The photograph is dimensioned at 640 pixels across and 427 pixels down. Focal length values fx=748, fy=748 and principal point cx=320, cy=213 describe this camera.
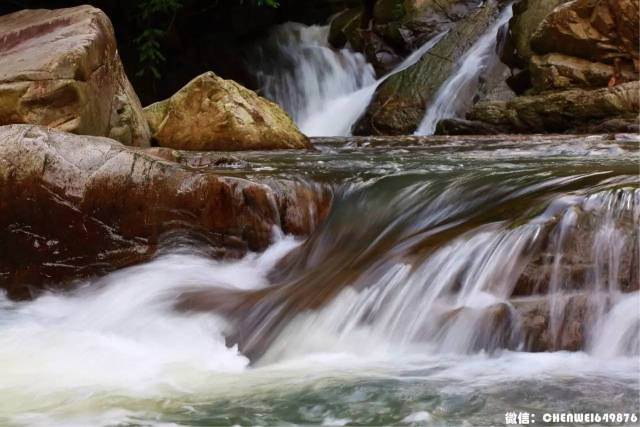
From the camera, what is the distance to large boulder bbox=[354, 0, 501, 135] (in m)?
11.5

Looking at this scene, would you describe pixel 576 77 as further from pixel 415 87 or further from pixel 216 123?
pixel 216 123

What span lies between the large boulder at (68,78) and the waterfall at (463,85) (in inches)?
193

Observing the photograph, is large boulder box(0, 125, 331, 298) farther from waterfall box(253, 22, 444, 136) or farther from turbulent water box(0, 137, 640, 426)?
waterfall box(253, 22, 444, 136)

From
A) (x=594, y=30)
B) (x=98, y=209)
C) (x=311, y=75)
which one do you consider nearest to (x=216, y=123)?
(x=98, y=209)

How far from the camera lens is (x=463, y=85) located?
460 inches

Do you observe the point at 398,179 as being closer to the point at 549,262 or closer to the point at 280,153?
the point at 549,262

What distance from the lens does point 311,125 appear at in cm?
1262

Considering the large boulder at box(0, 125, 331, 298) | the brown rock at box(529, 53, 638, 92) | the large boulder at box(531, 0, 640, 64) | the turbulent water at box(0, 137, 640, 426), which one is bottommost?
the turbulent water at box(0, 137, 640, 426)

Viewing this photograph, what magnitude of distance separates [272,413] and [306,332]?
0.84 metres

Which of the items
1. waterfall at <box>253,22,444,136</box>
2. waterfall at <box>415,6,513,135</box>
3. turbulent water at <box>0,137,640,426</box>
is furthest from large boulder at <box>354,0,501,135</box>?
turbulent water at <box>0,137,640,426</box>

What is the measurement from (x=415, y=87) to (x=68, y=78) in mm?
6668

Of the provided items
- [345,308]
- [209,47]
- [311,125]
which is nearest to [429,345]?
[345,308]

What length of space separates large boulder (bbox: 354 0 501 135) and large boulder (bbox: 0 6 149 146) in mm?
4658

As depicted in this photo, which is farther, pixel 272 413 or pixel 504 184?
pixel 504 184
